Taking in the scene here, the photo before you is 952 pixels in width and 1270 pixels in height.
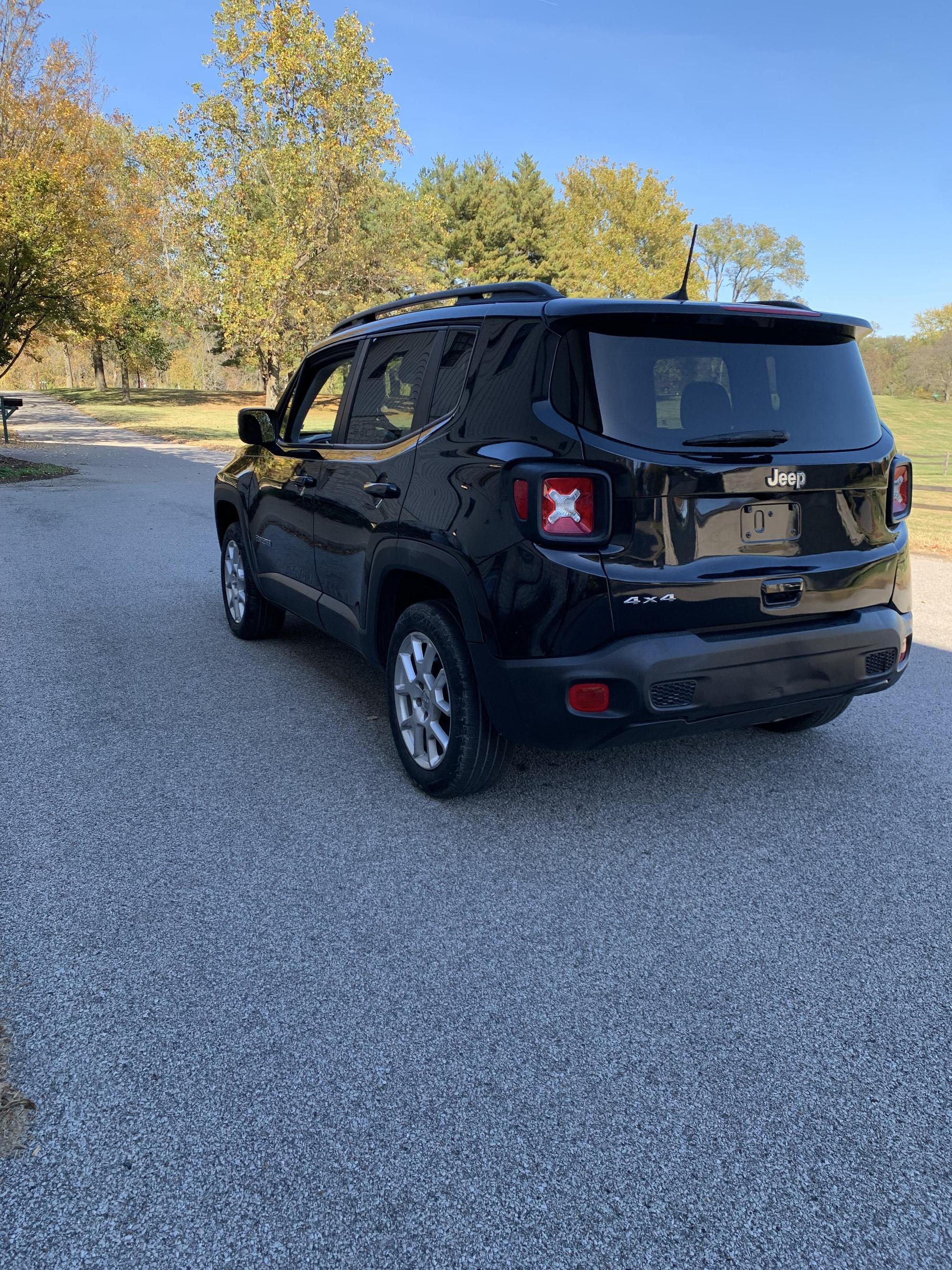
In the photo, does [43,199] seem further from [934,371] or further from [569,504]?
[934,371]

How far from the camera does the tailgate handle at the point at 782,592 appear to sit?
329 centimetres

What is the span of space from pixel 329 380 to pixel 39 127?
16.2 metres

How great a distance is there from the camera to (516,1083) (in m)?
2.27

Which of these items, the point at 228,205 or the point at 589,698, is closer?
the point at 589,698

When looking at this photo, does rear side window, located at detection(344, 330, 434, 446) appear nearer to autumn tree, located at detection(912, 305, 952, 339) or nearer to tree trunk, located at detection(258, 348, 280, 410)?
tree trunk, located at detection(258, 348, 280, 410)

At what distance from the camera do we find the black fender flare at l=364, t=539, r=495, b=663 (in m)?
3.33

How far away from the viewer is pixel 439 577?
353 centimetres

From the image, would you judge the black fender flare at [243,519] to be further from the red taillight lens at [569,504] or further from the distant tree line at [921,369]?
the distant tree line at [921,369]

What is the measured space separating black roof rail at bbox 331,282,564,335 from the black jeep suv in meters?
0.02

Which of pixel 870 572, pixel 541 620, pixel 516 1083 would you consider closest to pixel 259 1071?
pixel 516 1083

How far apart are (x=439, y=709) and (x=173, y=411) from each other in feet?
154

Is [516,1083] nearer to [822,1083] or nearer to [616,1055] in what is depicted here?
[616,1055]

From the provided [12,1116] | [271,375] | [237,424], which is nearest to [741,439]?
[12,1116]

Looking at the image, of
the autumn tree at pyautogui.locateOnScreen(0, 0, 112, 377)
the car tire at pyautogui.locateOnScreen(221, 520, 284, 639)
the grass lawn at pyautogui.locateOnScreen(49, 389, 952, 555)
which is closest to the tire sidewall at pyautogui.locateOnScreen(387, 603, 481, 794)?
the grass lawn at pyautogui.locateOnScreen(49, 389, 952, 555)
